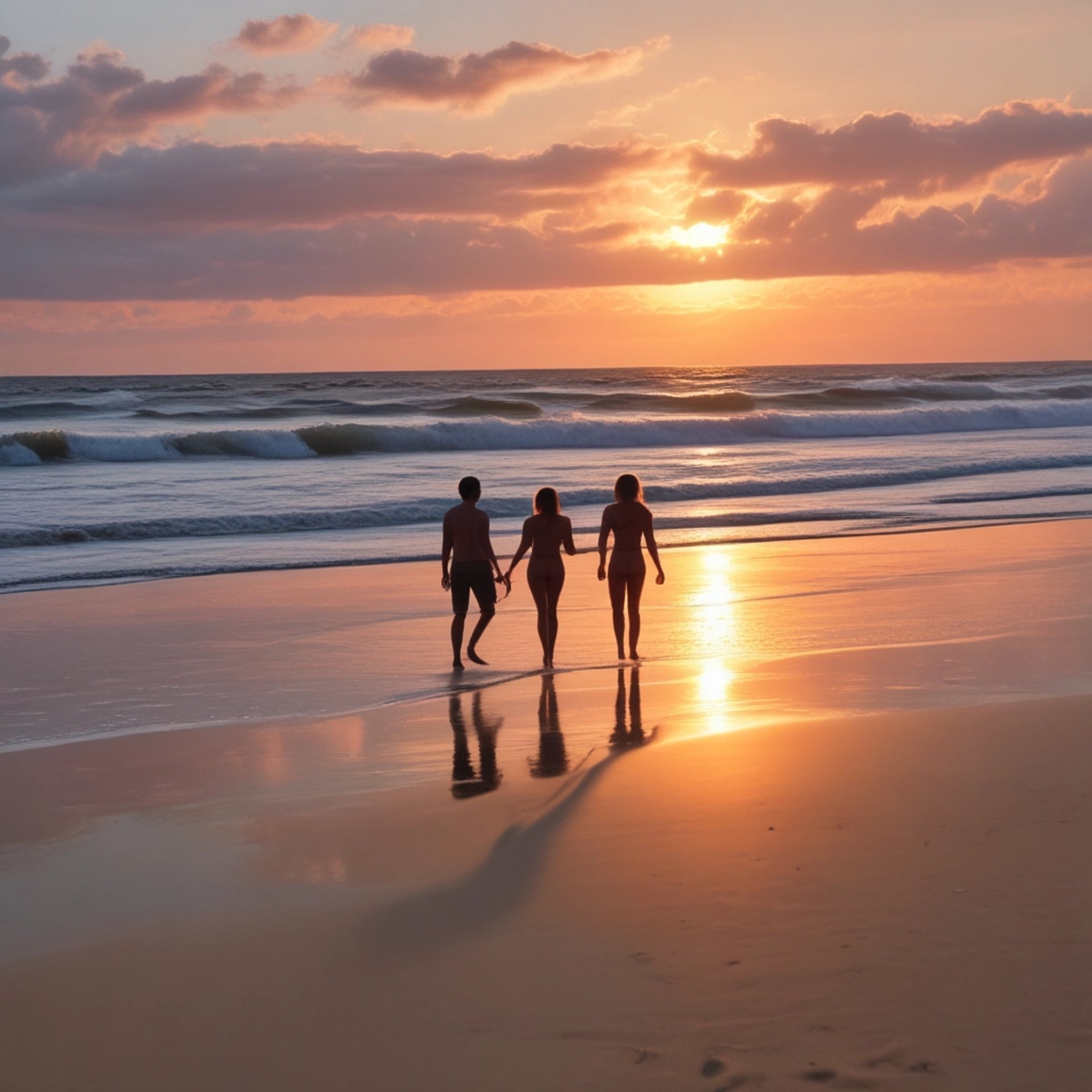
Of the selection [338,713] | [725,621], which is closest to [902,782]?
[338,713]

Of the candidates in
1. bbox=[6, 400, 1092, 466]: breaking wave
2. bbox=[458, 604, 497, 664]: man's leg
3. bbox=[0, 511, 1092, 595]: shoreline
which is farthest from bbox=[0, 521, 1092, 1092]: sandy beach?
bbox=[6, 400, 1092, 466]: breaking wave

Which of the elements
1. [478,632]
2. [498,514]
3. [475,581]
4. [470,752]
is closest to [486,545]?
[475,581]

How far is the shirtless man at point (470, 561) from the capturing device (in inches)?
364

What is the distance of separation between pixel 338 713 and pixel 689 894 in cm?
371

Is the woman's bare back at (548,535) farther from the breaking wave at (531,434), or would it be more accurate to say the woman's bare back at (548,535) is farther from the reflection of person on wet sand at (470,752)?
the breaking wave at (531,434)

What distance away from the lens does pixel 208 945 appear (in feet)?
13.0

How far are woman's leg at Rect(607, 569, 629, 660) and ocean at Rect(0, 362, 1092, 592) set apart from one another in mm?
6146

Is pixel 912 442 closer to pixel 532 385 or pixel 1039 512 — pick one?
pixel 1039 512

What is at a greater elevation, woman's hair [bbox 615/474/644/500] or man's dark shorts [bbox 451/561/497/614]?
woman's hair [bbox 615/474/644/500]

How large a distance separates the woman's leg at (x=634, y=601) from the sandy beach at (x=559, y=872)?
1.04ft

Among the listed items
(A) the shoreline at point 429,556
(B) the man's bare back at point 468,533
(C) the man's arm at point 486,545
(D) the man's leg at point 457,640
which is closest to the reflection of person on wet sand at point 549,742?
(D) the man's leg at point 457,640

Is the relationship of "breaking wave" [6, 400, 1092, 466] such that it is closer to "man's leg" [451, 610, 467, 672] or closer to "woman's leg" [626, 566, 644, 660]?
"man's leg" [451, 610, 467, 672]

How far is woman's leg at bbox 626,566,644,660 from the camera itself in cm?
908

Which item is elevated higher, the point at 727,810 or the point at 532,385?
the point at 532,385
